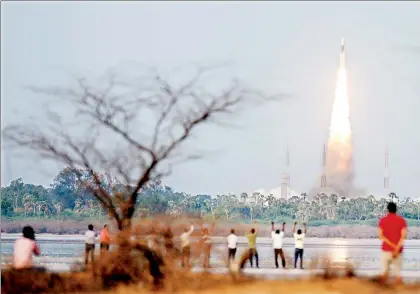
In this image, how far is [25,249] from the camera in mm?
21891

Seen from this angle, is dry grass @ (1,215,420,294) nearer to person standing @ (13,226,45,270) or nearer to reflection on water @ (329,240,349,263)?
person standing @ (13,226,45,270)

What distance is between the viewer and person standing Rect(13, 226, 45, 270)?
2178 cm

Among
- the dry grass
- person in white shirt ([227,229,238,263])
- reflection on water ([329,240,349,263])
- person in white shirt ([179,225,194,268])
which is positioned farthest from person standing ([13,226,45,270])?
reflection on water ([329,240,349,263])

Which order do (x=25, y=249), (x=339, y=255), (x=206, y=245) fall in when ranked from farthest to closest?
(x=339, y=255), (x=206, y=245), (x=25, y=249)

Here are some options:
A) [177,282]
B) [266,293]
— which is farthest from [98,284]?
[266,293]

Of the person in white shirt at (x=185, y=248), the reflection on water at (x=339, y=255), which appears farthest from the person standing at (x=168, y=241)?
the reflection on water at (x=339, y=255)

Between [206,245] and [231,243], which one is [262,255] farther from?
[206,245]

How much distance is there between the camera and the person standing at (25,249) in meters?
21.8

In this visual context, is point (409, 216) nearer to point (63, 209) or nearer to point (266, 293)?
point (63, 209)

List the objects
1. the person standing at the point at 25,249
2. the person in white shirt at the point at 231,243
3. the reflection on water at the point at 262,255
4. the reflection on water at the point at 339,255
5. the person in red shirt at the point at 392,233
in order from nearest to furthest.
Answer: the person in red shirt at the point at 392,233
the person standing at the point at 25,249
the person in white shirt at the point at 231,243
the reflection on water at the point at 262,255
the reflection on water at the point at 339,255

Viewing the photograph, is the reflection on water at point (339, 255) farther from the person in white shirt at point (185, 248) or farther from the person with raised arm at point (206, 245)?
the person in white shirt at point (185, 248)

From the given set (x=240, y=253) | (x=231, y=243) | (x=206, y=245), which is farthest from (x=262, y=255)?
(x=206, y=245)

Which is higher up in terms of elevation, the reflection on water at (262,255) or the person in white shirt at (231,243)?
the person in white shirt at (231,243)

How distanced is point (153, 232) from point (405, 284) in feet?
16.9
